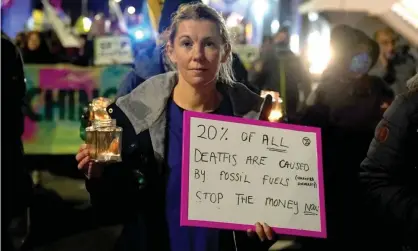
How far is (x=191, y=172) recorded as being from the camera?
225 centimetres

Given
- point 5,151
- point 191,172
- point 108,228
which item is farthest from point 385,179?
point 108,228

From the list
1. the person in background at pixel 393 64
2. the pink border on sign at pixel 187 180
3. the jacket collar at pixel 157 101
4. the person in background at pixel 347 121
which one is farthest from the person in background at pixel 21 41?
the pink border on sign at pixel 187 180

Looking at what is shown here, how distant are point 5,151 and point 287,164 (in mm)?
1228

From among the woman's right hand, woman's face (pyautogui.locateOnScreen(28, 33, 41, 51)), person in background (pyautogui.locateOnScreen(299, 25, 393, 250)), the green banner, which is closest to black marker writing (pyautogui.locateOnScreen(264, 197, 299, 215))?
the woman's right hand

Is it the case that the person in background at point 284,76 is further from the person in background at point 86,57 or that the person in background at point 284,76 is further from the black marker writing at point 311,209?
the black marker writing at point 311,209

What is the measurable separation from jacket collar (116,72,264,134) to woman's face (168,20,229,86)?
124mm

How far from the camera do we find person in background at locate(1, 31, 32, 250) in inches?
110

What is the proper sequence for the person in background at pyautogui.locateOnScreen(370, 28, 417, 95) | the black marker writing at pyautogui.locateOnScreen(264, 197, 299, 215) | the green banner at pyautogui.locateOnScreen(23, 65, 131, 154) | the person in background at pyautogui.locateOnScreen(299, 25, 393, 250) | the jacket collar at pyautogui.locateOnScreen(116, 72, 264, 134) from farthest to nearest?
the green banner at pyautogui.locateOnScreen(23, 65, 131, 154) → the person in background at pyautogui.locateOnScreen(370, 28, 417, 95) → the person in background at pyautogui.locateOnScreen(299, 25, 393, 250) → the jacket collar at pyautogui.locateOnScreen(116, 72, 264, 134) → the black marker writing at pyautogui.locateOnScreen(264, 197, 299, 215)

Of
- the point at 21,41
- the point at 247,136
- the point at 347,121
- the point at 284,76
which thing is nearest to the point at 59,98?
the point at 21,41

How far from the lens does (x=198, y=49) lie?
2363 millimetres

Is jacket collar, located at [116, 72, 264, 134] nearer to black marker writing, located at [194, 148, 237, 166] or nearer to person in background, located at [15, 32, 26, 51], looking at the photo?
black marker writing, located at [194, 148, 237, 166]

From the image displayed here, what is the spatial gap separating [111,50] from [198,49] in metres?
6.44

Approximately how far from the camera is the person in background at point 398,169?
94.8 inches

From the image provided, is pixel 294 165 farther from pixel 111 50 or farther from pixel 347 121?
pixel 111 50
